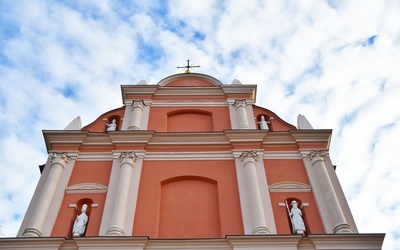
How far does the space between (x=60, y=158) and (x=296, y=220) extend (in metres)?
6.68

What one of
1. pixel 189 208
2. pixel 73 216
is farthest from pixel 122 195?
pixel 189 208

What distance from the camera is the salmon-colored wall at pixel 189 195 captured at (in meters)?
11.5

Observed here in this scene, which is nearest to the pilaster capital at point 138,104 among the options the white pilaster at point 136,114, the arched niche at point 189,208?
the white pilaster at point 136,114

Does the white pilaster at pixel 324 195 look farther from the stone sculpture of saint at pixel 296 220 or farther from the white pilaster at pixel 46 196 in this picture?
the white pilaster at pixel 46 196

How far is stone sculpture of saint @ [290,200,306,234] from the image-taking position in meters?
11.3

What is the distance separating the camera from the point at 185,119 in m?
15.7

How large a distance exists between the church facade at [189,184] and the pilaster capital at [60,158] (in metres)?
0.03

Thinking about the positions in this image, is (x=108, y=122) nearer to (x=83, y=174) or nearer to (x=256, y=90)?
(x=83, y=174)

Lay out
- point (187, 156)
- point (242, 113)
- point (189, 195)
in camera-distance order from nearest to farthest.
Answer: point (189, 195)
point (187, 156)
point (242, 113)

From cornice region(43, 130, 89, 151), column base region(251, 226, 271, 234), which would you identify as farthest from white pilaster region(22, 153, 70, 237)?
column base region(251, 226, 271, 234)

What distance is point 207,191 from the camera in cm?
1268

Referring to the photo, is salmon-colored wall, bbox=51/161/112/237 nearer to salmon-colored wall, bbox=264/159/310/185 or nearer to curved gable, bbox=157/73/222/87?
salmon-colored wall, bbox=264/159/310/185

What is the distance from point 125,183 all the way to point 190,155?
222cm

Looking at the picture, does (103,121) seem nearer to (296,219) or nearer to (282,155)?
(282,155)
